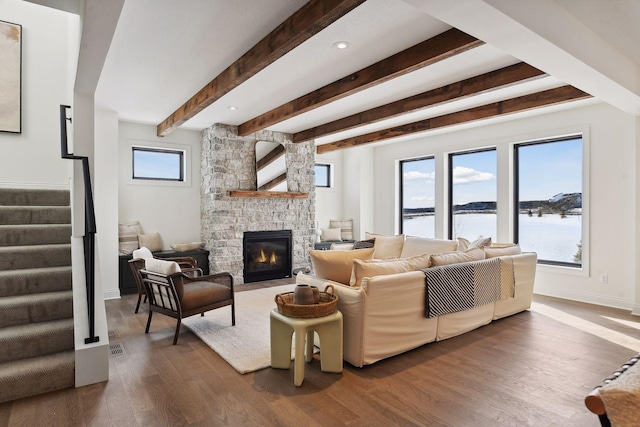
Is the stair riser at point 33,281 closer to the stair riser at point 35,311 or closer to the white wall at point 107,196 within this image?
the stair riser at point 35,311

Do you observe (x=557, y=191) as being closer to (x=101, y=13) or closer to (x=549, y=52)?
(x=549, y=52)

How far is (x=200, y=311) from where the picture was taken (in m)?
3.66

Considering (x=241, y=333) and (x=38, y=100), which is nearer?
(x=241, y=333)

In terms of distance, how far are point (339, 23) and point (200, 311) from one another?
2932mm

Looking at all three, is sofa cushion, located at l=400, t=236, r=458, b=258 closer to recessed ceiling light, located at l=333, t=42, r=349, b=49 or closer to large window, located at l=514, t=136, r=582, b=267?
large window, located at l=514, t=136, r=582, b=267

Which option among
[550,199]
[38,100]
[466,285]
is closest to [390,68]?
[466,285]

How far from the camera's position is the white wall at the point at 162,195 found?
5879 mm

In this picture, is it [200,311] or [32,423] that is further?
[200,311]

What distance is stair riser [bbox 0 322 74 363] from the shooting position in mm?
2527

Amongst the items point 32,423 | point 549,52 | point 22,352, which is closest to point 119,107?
point 22,352

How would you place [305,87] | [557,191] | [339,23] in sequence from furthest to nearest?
[557,191], [305,87], [339,23]

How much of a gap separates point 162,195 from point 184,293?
3.17m

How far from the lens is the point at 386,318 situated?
3008 mm

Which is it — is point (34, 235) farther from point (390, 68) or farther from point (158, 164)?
point (390, 68)
